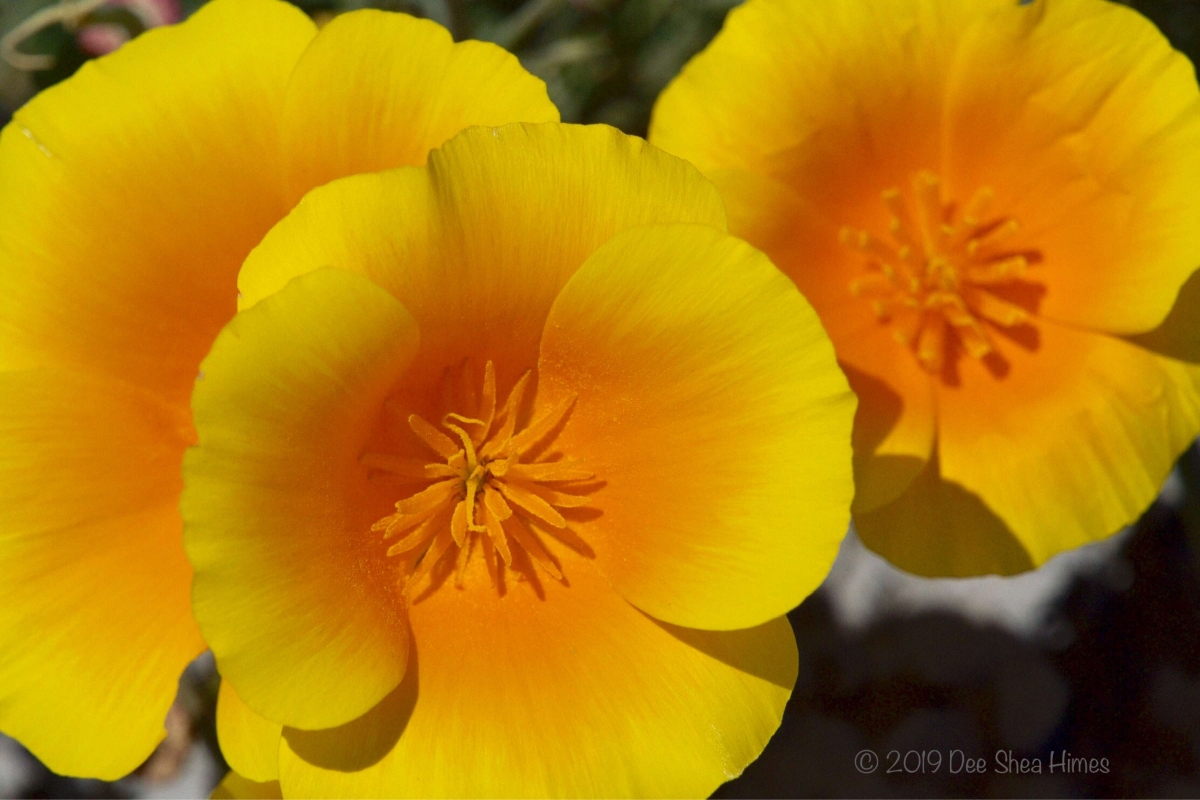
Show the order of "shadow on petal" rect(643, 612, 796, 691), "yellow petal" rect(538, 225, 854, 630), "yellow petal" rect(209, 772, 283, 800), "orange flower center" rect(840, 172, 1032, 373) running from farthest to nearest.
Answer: "orange flower center" rect(840, 172, 1032, 373) < "yellow petal" rect(209, 772, 283, 800) < "shadow on petal" rect(643, 612, 796, 691) < "yellow petal" rect(538, 225, 854, 630)

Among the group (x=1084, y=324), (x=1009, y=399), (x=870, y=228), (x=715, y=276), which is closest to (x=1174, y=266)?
(x=1084, y=324)

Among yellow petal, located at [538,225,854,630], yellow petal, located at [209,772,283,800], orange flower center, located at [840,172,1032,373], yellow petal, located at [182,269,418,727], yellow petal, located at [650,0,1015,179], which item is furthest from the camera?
orange flower center, located at [840,172,1032,373]

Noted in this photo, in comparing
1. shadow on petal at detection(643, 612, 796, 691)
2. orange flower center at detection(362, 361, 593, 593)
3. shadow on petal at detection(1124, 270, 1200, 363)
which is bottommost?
shadow on petal at detection(1124, 270, 1200, 363)

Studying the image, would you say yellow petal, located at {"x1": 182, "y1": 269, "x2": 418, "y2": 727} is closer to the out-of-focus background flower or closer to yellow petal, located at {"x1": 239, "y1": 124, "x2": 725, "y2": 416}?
yellow petal, located at {"x1": 239, "y1": 124, "x2": 725, "y2": 416}

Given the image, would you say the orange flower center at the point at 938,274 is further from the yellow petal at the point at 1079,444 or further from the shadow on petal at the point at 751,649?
the shadow on petal at the point at 751,649

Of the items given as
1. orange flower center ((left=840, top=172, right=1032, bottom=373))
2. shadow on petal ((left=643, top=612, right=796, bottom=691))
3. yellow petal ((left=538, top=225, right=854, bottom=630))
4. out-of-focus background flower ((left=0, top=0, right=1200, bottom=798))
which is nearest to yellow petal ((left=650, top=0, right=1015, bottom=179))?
orange flower center ((left=840, top=172, right=1032, bottom=373))

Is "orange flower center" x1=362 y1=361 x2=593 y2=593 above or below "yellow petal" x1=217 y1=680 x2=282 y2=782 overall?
above
